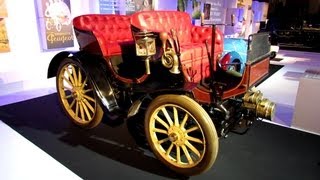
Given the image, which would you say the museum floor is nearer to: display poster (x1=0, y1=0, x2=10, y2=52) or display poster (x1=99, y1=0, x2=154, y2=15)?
display poster (x1=0, y1=0, x2=10, y2=52)

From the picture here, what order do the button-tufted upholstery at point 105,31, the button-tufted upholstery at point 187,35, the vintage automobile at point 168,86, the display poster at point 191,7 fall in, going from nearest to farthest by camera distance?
1. the vintage automobile at point 168,86
2. the button-tufted upholstery at point 187,35
3. the button-tufted upholstery at point 105,31
4. the display poster at point 191,7

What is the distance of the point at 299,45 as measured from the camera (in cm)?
1118

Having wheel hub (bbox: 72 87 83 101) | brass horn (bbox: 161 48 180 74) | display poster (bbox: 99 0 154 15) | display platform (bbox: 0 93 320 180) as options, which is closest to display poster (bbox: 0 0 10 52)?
display platform (bbox: 0 93 320 180)

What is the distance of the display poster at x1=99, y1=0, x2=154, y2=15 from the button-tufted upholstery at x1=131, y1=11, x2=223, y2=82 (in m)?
2.64

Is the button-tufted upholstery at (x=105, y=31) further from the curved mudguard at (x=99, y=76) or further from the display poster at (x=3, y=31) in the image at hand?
the display poster at (x=3, y=31)

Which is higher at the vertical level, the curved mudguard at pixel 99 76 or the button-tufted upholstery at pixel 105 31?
the button-tufted upholstery at pixel 105 31

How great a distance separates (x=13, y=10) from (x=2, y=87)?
1304 millimetres

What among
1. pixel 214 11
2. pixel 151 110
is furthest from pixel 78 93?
pixel 214 11

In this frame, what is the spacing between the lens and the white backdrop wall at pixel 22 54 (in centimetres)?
418

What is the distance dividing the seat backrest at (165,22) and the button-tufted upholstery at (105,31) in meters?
0.37

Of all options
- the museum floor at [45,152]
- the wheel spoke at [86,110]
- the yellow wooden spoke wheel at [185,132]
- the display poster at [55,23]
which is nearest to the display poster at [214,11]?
the display poster at [55,23]

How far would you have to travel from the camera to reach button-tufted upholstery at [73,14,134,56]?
8.80 ft

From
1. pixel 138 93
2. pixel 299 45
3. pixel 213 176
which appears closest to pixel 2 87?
pixel 138 93

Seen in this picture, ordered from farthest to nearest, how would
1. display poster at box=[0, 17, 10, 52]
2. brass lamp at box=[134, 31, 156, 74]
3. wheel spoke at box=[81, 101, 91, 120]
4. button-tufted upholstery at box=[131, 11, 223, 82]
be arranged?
1. display poster at box=[0, 17, 10, 52]
2. wheel spoke at box=[81, 101, 91, 120]
3. button-tufted upholstery at box=[131, 11, 223, 82]
4. brass lamp at box=[134, 31, 156, 74]
